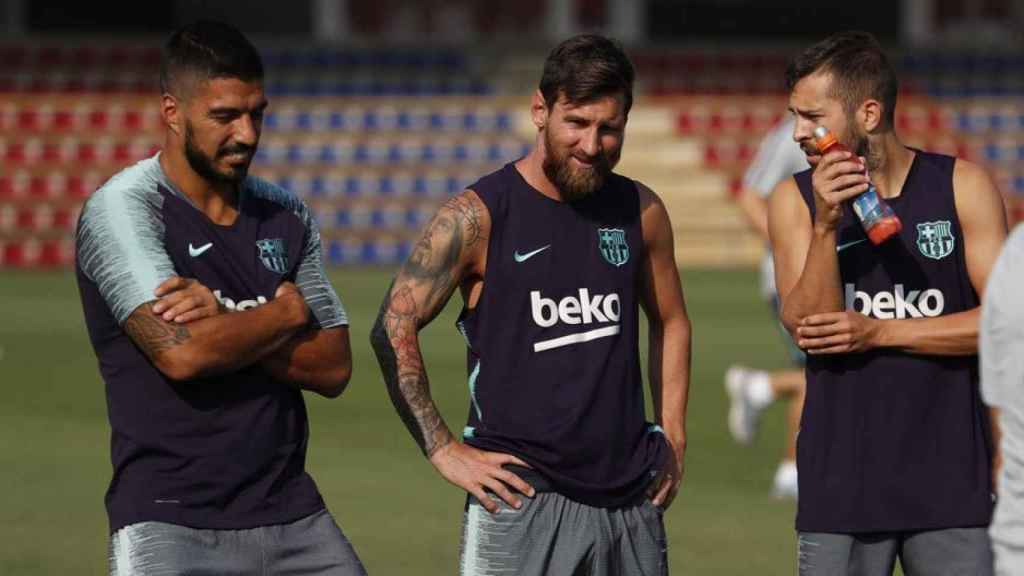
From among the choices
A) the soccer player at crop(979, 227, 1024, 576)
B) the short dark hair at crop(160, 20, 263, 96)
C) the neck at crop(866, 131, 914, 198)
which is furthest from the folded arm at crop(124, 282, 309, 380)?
the soccer player at crop(979, 227, 1024, 576)

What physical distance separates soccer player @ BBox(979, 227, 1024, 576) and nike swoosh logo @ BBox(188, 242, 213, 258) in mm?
1963

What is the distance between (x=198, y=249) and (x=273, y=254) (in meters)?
0.21

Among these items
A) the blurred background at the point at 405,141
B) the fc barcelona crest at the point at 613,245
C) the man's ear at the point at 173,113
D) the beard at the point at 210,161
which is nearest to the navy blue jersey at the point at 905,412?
the fc barcelona crest at the point at 613,245

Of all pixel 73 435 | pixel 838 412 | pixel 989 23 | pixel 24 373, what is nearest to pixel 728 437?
pixel 73 435

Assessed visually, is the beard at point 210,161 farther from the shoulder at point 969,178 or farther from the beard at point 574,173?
the shoulder at point 969,178

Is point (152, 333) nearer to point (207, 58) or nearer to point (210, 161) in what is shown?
point (210, 161)

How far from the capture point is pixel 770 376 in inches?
404

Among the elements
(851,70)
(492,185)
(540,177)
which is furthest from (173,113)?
(851,70)

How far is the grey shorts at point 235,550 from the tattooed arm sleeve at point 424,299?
0.36 m

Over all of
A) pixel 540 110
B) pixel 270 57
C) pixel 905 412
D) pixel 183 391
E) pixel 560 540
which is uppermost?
pixel 270 57

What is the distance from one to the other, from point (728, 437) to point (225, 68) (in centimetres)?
735

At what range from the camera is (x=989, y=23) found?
37.6 meters

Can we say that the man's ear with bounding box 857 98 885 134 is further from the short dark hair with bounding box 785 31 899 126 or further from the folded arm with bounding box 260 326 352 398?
the folded arm with bounding box 260 326 352 398

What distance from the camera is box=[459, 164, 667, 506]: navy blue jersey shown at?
4.75 meters
